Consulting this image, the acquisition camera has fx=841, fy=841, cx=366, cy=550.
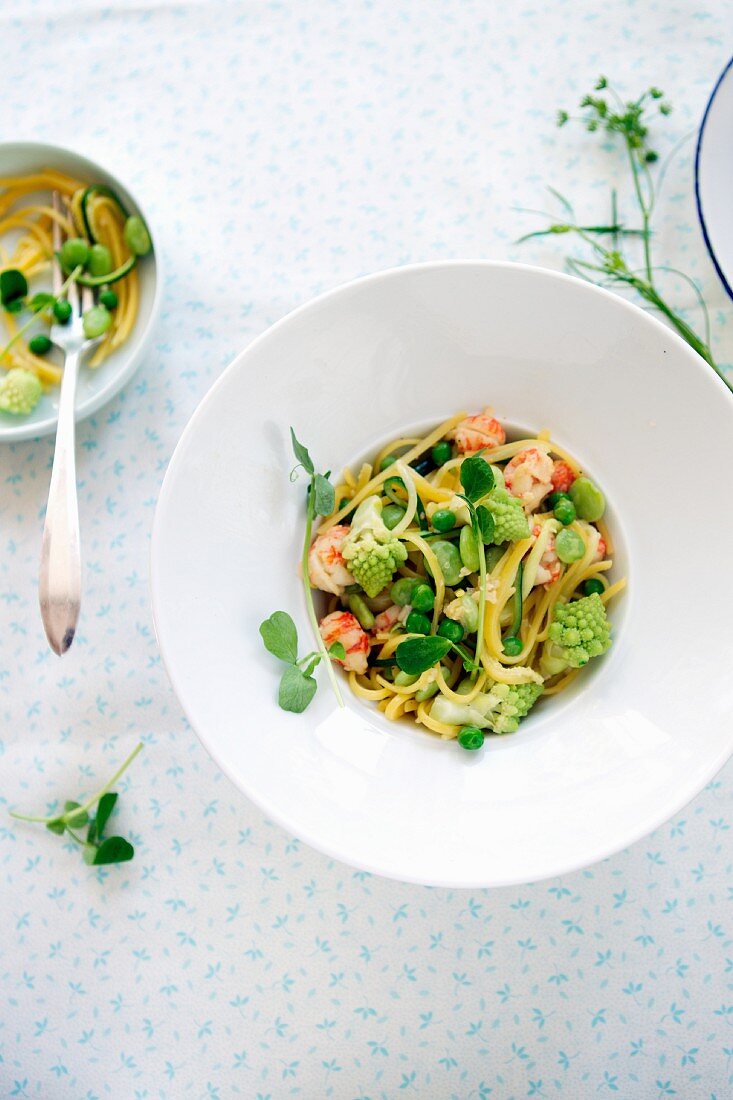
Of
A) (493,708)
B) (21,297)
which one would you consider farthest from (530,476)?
(21,297)

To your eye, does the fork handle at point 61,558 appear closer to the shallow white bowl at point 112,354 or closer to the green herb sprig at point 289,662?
the shallow white bowl at point 112,354

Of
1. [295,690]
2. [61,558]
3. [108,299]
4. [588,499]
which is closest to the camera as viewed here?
[295,690]

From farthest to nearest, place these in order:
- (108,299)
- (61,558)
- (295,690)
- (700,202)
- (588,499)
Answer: (108,299) < (700,202) < (61,558) < (588,499) < (295,690)

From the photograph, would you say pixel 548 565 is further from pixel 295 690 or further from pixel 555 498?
pixel 295 690

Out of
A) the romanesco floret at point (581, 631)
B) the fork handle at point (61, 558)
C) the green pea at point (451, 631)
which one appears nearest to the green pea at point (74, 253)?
the fork handle at point (61, 558)

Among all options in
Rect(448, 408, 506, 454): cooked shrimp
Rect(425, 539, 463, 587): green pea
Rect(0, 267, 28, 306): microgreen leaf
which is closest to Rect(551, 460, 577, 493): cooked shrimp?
Rect(448, 408, 506, 454): cooked shrimp

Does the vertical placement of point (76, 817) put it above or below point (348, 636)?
below
